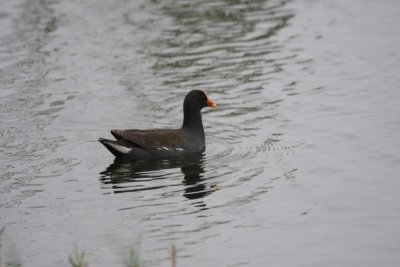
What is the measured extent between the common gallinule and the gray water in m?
0.22

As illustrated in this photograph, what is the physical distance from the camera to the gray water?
27.2 ft

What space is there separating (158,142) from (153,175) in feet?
3.26

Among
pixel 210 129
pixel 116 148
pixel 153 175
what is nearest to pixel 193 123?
pixel 210 129

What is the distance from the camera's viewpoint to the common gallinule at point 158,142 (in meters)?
11.4

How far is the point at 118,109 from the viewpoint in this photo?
45.5 feet

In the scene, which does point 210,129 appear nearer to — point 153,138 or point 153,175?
point 153,138

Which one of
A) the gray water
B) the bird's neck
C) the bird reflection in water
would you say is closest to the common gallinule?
the bird's neck

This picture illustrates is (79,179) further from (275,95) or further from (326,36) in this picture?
(326,36)

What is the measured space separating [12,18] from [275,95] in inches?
355

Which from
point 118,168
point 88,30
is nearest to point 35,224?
point 118,168

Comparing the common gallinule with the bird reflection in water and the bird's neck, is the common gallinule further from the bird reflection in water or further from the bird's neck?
the bird reflection in water

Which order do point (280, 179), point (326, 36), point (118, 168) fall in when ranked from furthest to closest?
point (326, 36), point (118, 168), point (280, 179)

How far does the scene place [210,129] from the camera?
1299cm

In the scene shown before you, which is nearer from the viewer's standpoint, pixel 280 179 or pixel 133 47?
pixel 280 179
